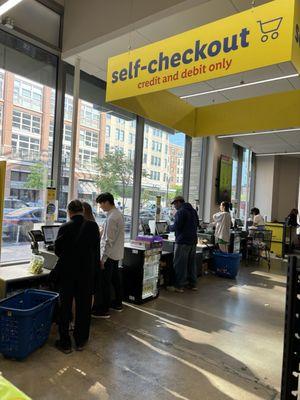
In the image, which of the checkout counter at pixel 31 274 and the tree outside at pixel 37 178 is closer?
the checkout counter at pixel 31 274

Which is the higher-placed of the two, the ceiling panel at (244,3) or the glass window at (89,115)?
the ceiling panel at (244,3)

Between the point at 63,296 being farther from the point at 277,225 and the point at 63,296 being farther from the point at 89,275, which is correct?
the point at 277,225

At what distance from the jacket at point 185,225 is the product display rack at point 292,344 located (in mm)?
4141

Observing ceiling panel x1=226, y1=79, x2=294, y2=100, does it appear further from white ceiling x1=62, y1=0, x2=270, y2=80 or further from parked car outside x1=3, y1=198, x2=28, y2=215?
parked car outside x1=3, y1=198, x2=28, y2=215

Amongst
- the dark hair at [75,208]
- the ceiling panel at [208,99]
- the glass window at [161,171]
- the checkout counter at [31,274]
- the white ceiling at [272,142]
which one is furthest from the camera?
the white ceiling at [272,142]

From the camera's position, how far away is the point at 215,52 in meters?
2.68

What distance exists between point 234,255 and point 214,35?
467 cm

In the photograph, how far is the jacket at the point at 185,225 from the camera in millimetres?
5191

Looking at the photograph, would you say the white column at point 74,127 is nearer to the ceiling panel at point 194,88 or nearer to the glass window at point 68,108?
the glass window at point 68,108

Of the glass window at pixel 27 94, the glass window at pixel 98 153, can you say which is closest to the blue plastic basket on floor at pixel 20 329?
the glass window at pixel 98 153

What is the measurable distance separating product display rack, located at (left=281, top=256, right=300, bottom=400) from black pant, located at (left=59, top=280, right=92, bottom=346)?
91.0 inches

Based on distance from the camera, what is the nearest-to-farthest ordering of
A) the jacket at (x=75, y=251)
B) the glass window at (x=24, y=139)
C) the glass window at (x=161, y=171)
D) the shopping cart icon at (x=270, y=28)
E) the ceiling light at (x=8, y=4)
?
the shopping cart icon at (x=270, y=28)
the ceiling light at (x=8, y=4)
the jacket at (x=75, y=251)
the glass window at (x=24, y=139)
the glass window at (x=161, y=171)

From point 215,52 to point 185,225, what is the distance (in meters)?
3.00

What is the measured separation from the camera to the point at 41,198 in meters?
4.89
